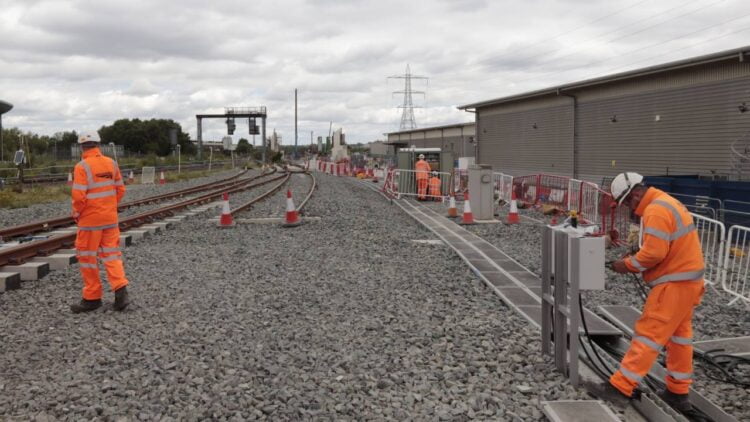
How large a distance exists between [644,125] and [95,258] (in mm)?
21647

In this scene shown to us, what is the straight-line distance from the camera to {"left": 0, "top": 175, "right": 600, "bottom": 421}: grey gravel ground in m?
4.30

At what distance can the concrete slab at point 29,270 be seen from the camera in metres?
8.28

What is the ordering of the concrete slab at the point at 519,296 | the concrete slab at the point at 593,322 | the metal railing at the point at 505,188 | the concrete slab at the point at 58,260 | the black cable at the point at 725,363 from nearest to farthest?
1. the black cable at the point at 725,363
2. the concrete slab at the point at 593,322
3. the concrete slab at the point at 519,296
4. the concrete slab at the point at 58,260
5. the metal railing at the point at 505,188

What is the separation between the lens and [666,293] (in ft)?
14.1

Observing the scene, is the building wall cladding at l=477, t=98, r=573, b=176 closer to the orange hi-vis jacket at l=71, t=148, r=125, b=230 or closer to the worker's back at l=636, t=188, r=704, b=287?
the orange hi-vis jacket at l=71, t=148, r=125, b=230

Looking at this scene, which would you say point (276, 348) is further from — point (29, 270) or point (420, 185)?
point (420, 185)

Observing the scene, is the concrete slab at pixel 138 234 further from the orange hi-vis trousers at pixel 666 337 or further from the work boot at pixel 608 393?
the orange hi-vis trousers at pixel 666 337

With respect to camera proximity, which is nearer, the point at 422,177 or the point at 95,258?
the point at 95,258

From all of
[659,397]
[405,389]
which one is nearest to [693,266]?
[659,397]

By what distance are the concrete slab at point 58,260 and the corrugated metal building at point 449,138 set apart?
33.8 metres

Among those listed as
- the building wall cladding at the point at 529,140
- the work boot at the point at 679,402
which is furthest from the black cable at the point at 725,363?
the building wall cladding at the point at 529,140

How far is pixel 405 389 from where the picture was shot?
4590 millimetres

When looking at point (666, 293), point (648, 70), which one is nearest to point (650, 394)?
point (666, 293)

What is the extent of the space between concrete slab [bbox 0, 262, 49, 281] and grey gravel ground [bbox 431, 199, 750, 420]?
265 inches
